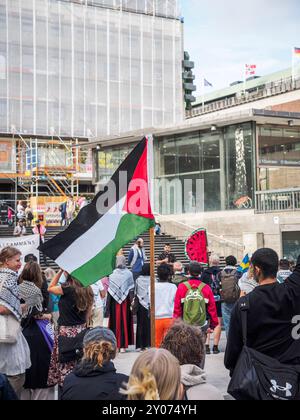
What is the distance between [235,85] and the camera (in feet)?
315

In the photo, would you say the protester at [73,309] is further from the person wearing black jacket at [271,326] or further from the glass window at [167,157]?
the glass window at [167,157]

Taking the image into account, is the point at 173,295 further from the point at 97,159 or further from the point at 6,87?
the point at 6,87

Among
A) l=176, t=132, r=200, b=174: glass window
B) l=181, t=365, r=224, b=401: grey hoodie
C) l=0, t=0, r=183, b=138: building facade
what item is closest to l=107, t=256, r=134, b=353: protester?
l=181, t=365, r=224, b=401: grey hoodie

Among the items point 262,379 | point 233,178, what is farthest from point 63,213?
point 262,379

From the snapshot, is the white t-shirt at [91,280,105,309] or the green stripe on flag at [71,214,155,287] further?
the white t-shirt at [91,280,105,309]

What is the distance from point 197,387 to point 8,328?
276 cm

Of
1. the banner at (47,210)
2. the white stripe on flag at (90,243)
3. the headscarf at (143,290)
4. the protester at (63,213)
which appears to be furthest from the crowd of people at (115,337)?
the banner at (47,210)

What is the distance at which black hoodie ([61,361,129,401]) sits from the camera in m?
3.93

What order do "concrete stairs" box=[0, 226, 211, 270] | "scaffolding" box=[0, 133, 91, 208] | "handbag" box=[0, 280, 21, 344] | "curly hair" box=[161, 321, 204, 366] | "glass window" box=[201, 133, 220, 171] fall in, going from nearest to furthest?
"curly hair" box=[161, 321, 204, 366], "handbag" box=[0, 280, 21, 344], "concrete stairs" box=[0, 226, 211, 270], "glass window" box=[201, 133, 220, 171], "scaffolding" box=[0, 133, 91, 208]

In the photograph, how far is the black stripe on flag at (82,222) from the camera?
6406 millimetres

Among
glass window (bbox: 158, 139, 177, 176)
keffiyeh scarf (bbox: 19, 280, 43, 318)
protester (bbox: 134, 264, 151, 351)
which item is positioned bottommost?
protester (bbox: 134, 264, 151, 351)

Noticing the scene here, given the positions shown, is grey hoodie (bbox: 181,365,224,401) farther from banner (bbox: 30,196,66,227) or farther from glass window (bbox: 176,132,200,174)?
banner (bbox: 30,196,66,227)

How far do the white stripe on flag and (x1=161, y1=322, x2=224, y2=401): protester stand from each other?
7.11ft

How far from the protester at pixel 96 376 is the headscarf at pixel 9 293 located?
1703mm
